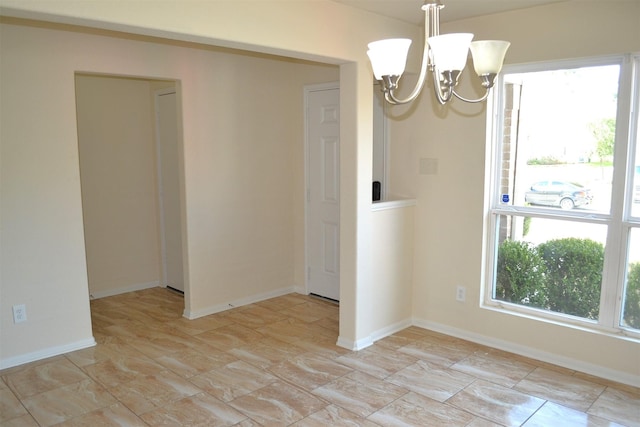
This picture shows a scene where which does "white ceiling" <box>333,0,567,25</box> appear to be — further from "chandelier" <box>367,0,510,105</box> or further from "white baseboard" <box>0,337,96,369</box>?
"white baseboard" <box>0,337,96,369</box>

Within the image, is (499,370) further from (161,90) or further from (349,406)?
(161,90)

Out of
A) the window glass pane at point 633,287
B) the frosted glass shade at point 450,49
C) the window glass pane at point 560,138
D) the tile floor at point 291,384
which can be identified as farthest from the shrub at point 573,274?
the frosted glass shade at point 450,49

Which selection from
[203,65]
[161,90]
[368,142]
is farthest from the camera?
[161,90]

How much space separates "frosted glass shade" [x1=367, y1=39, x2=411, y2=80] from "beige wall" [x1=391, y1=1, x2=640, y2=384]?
5.96 ft

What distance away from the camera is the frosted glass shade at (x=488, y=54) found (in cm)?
181

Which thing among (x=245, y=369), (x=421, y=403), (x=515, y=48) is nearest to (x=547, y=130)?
(x=515, y=48)

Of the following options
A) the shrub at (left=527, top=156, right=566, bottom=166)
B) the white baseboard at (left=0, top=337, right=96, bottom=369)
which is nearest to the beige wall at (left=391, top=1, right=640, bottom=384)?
the shrub at (left=527, top=156, right=566, bottom=166)

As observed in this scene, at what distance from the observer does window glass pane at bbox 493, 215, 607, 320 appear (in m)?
3.28

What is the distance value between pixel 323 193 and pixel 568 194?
7.22 ft

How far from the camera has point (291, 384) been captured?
10.3 ft

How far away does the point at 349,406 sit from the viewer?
288 cm

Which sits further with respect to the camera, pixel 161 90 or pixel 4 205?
pixel 161 90

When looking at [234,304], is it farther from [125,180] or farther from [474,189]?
[474,189]

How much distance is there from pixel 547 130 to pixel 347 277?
1730 millimetres
